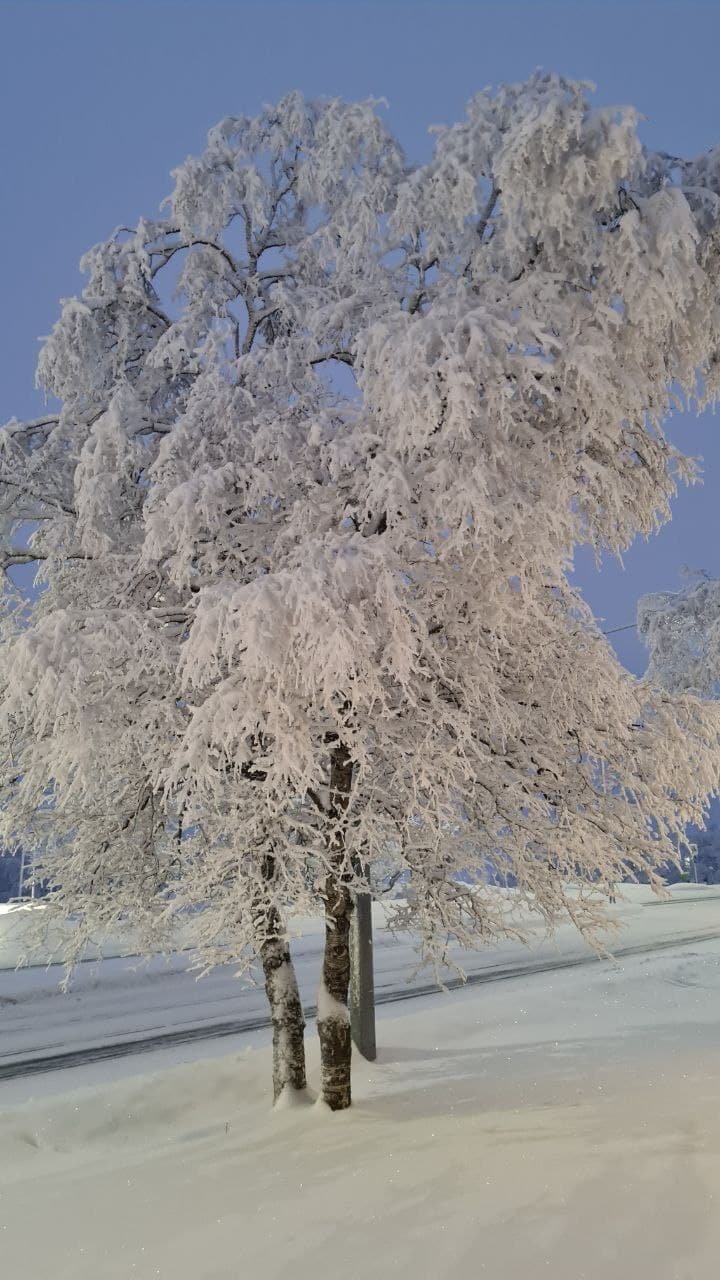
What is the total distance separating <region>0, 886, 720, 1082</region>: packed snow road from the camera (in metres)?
12.1

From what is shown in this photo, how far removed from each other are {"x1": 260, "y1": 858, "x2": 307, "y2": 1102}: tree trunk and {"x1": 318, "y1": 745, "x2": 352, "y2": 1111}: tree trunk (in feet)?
1.33

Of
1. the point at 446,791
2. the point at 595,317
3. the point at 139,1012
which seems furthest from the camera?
the point at 139,1012

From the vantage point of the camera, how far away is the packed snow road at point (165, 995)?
12.1 metres

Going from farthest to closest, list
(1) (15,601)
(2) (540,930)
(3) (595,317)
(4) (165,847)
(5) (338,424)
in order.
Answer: (2) (540,930) → (4) (165,847) → (1) (15,601) → (5) (338,424) → (3) (595,317)

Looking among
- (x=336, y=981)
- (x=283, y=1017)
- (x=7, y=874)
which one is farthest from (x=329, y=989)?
(x=7, y=874)

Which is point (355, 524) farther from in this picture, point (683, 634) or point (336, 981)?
point (683, 634)

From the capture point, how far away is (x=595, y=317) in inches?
243

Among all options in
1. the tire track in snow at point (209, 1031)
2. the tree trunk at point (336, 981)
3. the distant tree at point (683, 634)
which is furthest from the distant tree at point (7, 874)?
the tree trunk at point (336, 981)

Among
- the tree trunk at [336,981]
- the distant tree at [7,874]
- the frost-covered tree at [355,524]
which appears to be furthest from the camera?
the distant tree at [7,874]

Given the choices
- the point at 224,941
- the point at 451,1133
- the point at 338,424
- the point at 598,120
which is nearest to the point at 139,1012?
the point at 224,941

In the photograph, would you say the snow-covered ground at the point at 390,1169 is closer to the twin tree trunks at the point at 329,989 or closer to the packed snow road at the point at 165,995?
the twin tree trunks at the point at 329,989

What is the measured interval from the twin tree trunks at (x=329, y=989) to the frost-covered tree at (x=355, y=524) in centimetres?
3

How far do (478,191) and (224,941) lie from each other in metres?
5.76

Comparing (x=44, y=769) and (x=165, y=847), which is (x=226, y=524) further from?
(x=165, y=847)
